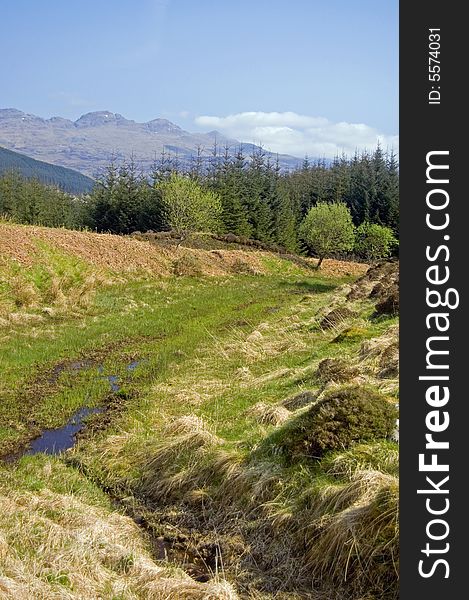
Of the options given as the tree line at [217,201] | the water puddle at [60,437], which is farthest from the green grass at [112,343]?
the tree line at [217,201]

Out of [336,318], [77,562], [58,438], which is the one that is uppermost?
[336,318]

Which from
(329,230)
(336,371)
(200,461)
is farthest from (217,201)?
(200,461)

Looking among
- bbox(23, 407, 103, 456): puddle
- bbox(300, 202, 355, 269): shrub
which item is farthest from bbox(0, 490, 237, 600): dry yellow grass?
bbox(300, 202, 355, 269): shrub

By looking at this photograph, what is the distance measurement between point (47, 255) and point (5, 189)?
2621 inches

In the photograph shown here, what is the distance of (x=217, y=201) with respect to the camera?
6662cm

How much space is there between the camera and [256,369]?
15906 millimetres

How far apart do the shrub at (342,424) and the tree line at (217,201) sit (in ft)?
158

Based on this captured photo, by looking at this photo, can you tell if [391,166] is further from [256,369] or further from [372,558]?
[372,558]

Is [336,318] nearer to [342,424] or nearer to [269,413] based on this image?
[269,413]

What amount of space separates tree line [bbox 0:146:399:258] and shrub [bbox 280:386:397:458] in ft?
158

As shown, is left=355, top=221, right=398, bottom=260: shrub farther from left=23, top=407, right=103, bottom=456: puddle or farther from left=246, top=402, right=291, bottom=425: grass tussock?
left=23, top=407, right=103, bottom=456: puddle

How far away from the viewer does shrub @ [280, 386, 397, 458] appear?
8.58 meters

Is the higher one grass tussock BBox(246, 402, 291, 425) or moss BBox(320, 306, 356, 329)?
moss BBox(320, 306, 356, 329)

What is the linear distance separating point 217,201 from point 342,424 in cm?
5959
